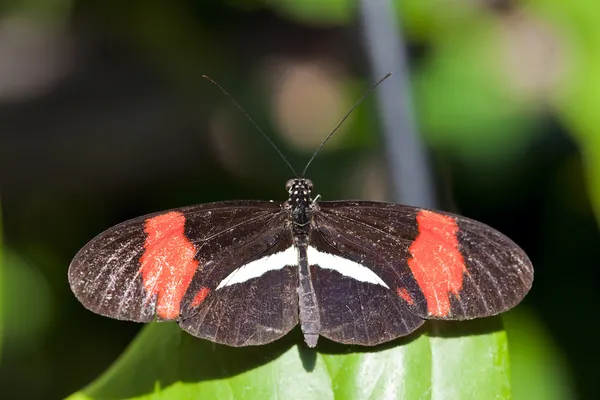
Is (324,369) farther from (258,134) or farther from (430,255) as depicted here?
(258,134)

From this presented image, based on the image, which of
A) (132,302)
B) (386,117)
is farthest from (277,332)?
(386,117)

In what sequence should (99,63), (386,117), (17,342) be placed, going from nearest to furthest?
(386,117)
(17,342)
(99,63)

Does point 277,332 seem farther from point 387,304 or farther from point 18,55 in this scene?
point 18,55

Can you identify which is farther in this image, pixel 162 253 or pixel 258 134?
pixel 258 134

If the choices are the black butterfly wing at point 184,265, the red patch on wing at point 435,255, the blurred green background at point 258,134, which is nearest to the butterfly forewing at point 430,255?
the red patch on wing at point 435,255

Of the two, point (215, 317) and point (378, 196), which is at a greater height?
point (378, 196)

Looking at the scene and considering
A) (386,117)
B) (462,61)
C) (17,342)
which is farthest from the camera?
(462,61)

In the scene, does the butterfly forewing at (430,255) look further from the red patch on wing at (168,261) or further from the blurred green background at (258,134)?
the blurred green background at (258,134)

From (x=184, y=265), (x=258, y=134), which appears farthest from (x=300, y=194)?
(x=258, y=134)
